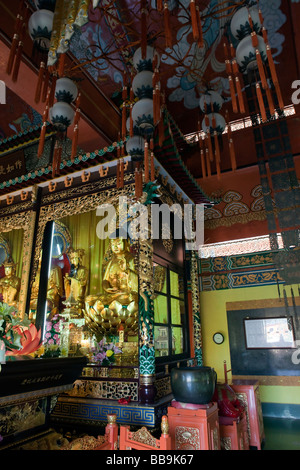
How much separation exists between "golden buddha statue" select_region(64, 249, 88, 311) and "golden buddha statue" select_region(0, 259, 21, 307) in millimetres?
1149

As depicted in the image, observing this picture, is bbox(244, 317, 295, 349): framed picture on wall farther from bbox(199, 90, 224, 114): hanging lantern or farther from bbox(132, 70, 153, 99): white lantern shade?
bbox(132, 70, 153, 99): white lantern shade

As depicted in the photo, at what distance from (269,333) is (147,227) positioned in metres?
3.57

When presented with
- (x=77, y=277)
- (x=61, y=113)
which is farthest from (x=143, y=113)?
(x=77, y=277)

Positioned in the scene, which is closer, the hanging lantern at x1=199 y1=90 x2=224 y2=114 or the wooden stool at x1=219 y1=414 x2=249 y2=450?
the wooden stool at x1=219 y1=414 x2=249 y2=450

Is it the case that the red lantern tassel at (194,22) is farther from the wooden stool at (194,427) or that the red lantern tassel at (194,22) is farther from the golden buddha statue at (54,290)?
the golden buddha statue at (54,290)

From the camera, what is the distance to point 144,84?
9.21 feet

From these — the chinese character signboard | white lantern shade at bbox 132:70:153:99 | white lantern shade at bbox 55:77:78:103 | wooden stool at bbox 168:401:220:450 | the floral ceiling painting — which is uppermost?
the floral ceiling painting

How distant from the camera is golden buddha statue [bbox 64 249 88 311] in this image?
5070mm

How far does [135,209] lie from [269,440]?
11.0 feet

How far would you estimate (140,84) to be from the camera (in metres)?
2.81

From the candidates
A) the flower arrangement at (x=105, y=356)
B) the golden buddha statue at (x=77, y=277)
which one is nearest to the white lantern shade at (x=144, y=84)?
→ the flower arrangement at (x=105, y=356)

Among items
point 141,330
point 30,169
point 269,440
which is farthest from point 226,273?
point 30,169

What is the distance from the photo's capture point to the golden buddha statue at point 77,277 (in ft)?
16.6

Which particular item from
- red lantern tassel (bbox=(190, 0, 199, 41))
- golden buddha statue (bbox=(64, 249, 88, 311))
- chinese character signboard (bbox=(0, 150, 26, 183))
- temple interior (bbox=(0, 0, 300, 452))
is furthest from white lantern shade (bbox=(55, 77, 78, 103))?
golden buddha statue (bbox=(64, 249, 88, 311))
